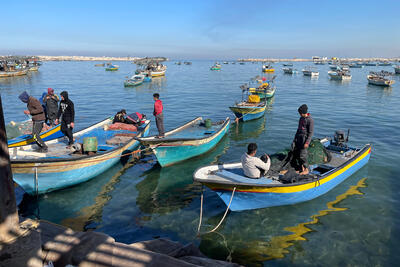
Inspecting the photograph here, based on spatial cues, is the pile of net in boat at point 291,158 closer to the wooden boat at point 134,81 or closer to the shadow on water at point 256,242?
the shadow on water at point 256,242

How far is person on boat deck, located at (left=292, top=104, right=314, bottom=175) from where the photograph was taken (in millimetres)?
8375

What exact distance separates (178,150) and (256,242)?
19.4 feet

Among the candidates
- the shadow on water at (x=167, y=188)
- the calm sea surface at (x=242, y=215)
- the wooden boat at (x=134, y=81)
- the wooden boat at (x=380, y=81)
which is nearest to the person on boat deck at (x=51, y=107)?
the calm sea surface at (x=242, y=215)

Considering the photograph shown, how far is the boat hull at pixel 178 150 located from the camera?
11641 millimetres

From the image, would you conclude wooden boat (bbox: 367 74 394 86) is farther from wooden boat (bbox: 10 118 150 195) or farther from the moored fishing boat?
wooden boat (bbox: 10 118 150 195)

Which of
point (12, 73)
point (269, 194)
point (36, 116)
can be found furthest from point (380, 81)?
point (12, 73)

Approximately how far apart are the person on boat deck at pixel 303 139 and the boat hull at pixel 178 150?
4.99m

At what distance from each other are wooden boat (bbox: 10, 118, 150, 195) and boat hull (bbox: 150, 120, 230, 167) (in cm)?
168

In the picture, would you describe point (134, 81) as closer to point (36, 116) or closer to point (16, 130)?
point (16, 130)

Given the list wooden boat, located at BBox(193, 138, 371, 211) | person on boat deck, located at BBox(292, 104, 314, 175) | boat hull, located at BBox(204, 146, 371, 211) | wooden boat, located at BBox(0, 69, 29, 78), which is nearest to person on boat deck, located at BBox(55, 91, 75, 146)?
wooden boat, located at BBox(193, 138, 371, 211)

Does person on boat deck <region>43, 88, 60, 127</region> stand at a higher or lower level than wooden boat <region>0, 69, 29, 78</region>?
lower

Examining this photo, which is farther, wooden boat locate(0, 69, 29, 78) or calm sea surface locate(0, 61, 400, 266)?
wooden boat locate(0, 69, 29, 78)

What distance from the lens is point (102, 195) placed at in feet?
32.5

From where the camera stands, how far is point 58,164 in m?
8.90
